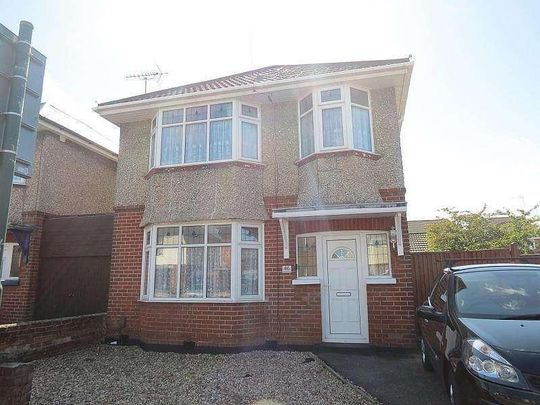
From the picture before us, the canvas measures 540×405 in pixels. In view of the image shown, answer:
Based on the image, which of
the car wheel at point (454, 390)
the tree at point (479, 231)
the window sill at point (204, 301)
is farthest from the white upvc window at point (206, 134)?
the tree at point (479, 231)

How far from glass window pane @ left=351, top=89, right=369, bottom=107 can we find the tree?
9.05 meters

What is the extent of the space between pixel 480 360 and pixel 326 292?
460cm

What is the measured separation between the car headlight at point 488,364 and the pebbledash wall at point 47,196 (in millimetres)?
9773

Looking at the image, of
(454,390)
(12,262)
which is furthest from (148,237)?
(454,390)

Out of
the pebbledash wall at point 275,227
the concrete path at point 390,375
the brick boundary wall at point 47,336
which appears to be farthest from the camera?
the pebbledash wall at point 275,227

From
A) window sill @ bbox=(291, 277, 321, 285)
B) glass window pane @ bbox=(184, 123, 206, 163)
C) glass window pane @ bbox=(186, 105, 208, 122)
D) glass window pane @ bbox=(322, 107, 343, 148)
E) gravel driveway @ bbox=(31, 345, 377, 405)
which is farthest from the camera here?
glass window pane @ bbox=(186, 105, 208, 122)

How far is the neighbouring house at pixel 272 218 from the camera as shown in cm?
759

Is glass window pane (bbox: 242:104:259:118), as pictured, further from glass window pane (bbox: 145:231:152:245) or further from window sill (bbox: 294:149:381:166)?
glass window pane (bbox: 145:231:152:245)

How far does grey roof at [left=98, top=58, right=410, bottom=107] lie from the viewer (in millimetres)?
8375

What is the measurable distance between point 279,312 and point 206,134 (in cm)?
420

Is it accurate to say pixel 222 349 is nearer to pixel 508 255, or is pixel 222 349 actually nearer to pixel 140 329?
pixel 140 329

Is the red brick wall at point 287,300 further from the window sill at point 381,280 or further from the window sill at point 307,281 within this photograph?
the window sill at point 381,280

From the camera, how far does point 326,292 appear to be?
779 centimetres

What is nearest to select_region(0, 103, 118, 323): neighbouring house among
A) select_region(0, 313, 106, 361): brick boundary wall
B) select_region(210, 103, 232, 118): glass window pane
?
select_region(0, 313, 106, 361): brick boundary wall
